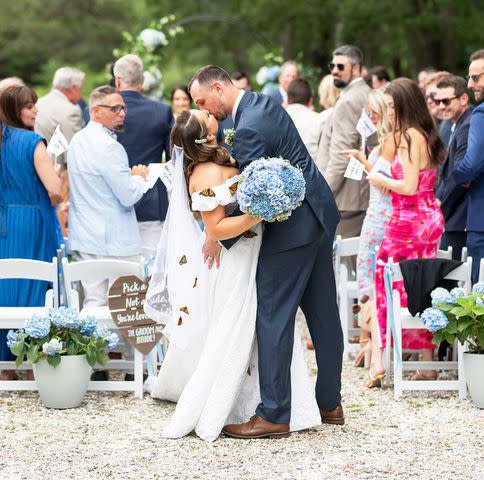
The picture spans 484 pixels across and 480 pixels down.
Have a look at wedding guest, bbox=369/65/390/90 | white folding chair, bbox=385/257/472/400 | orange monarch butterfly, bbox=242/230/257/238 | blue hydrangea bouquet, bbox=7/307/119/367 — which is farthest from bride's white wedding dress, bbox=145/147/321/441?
wedding guest, bbox=369/65/390/90

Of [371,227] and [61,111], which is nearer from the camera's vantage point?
[371,227]

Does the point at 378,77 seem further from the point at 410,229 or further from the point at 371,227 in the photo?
the point at 410,229

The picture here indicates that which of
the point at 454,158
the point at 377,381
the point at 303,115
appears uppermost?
the point at 303,115

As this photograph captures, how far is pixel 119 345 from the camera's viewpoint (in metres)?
7.05

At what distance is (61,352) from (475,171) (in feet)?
9.30

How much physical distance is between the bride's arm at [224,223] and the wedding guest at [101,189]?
5.99 ft

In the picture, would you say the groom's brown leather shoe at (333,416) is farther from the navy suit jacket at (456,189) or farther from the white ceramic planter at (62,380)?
the navy suit jacket at (456,189)

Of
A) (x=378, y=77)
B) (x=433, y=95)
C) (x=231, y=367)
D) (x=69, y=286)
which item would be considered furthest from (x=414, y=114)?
(x=378, y=77)

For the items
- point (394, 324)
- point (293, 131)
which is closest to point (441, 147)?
point (394, 324)

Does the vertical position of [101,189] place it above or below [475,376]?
above

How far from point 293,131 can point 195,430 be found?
64.2 inches

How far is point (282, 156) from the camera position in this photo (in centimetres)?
547

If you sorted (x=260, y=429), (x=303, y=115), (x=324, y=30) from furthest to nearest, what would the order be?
(x=324, y=30) → (x=303, y=115) → (x=260, y=429)

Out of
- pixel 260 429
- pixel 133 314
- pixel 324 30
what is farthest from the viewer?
pixel 324 30
